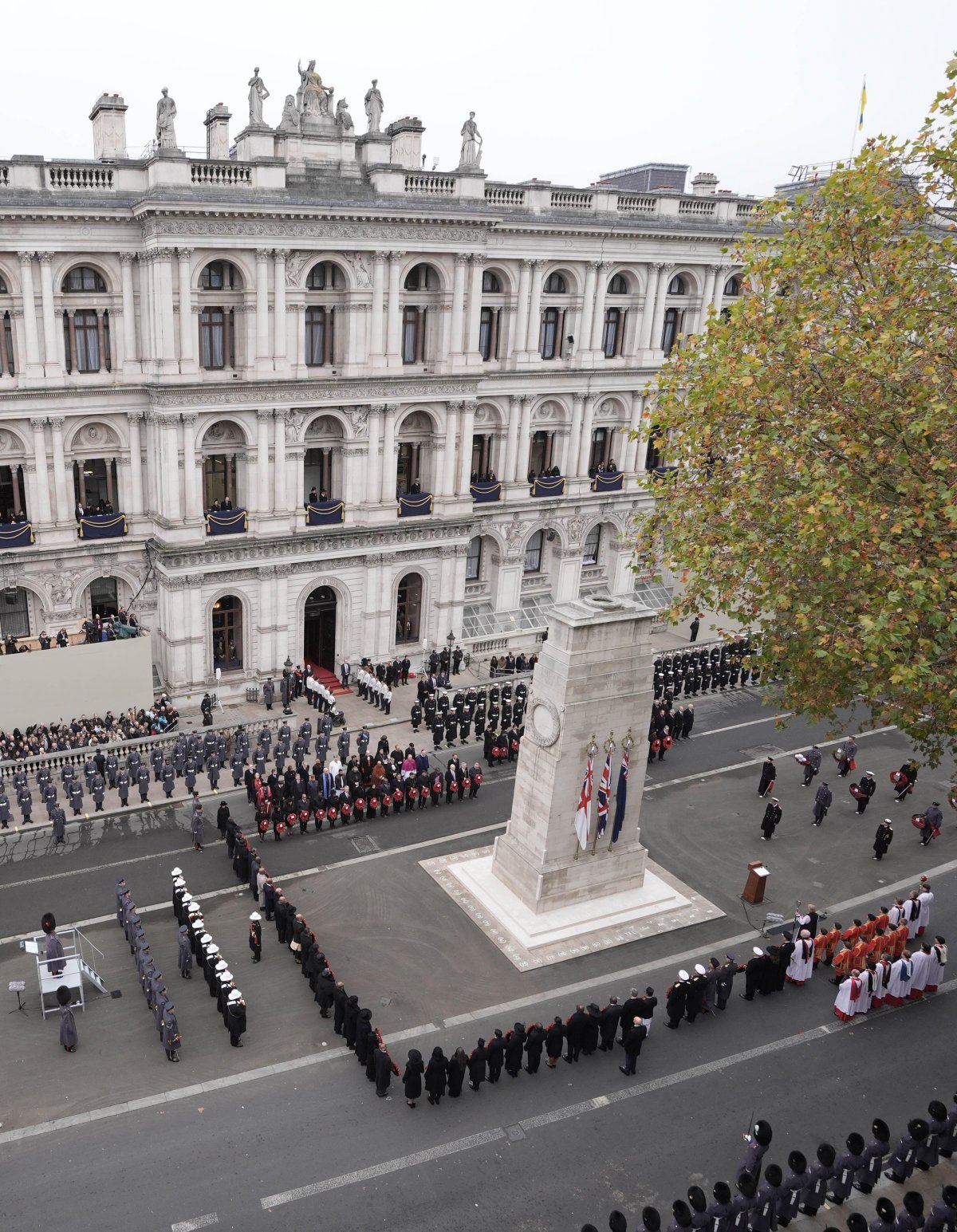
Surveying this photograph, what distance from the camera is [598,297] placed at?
4019 cm

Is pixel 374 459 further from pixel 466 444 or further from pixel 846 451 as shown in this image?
pixel 846 451

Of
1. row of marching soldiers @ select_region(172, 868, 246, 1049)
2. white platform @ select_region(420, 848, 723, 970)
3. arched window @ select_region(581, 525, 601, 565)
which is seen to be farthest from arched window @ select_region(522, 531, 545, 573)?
row of marching soldiers @ select_region(172, 868, 246, 1049)

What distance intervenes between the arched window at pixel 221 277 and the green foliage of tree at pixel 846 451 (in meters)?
17.0

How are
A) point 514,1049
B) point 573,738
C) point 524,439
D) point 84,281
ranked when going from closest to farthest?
point 514,1049, point 573,738, point 84,281, point 524,439

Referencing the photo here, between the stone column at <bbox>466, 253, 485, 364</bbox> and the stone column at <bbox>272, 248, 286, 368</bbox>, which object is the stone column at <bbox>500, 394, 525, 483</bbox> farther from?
the stone column at <bbox>272, 248, 286, 368</bbox>

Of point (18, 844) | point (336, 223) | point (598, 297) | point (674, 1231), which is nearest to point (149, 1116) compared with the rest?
point (674, 1231)

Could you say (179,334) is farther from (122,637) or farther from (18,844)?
(18,844)

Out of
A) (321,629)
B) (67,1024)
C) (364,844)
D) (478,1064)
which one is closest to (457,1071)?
(478,1064)

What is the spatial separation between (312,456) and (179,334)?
655 cm

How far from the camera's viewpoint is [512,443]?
40125 mm

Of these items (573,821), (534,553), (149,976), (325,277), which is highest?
(325,277)

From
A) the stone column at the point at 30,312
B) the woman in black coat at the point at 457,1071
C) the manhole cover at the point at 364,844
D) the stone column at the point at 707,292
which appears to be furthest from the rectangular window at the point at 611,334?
the woman in black coat at the point at 457,1071

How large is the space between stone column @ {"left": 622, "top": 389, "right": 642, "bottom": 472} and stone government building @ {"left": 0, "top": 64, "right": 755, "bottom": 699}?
156 cm

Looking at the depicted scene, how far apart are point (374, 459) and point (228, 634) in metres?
8.03
